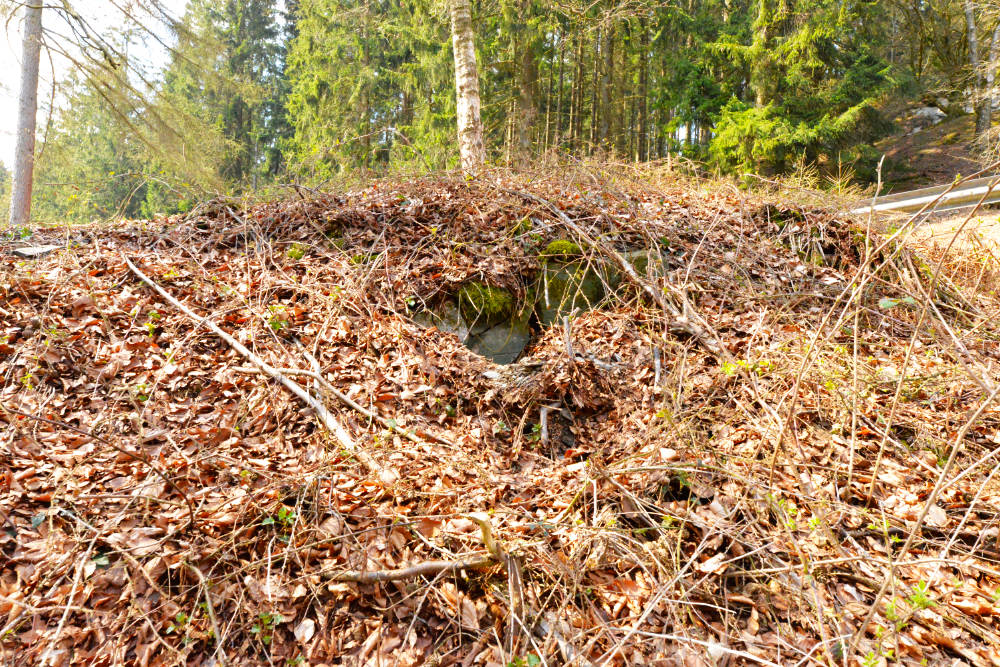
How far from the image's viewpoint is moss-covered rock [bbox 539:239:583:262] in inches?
198

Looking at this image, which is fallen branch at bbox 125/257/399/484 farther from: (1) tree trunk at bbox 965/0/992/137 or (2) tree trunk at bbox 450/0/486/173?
(1) tree trunk at bbox 965/0/992/137

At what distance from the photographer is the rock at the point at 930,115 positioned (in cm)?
2007

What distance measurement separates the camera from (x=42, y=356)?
3533 mm

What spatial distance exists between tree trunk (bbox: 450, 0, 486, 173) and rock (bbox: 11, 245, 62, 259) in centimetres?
458

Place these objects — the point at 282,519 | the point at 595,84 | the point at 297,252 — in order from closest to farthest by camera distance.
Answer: the point at 282,519 → the point at 297,252 → the point at 595,84

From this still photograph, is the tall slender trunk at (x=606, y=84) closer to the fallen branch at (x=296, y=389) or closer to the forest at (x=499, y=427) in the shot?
the forest at (x=499, y=427)

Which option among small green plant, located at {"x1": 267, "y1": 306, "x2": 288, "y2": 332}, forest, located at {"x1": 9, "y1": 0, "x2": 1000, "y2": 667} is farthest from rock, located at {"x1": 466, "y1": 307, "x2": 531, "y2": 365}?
small green plant, located at {"x1": 267, "y1": 306, "x2": 288, "y2": 332}

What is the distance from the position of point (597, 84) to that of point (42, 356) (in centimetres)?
1613

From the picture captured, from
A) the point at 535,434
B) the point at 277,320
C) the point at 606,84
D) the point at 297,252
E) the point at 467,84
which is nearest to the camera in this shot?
the point at 535,434

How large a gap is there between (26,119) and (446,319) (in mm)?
9129

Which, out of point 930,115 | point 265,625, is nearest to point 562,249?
point 265,625

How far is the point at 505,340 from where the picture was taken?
4.81m

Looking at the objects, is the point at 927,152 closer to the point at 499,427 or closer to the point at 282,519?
the point at 499,427

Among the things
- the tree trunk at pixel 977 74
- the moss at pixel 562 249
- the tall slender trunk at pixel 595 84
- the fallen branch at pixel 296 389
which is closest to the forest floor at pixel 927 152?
the tree trunk at pixel 977 74
